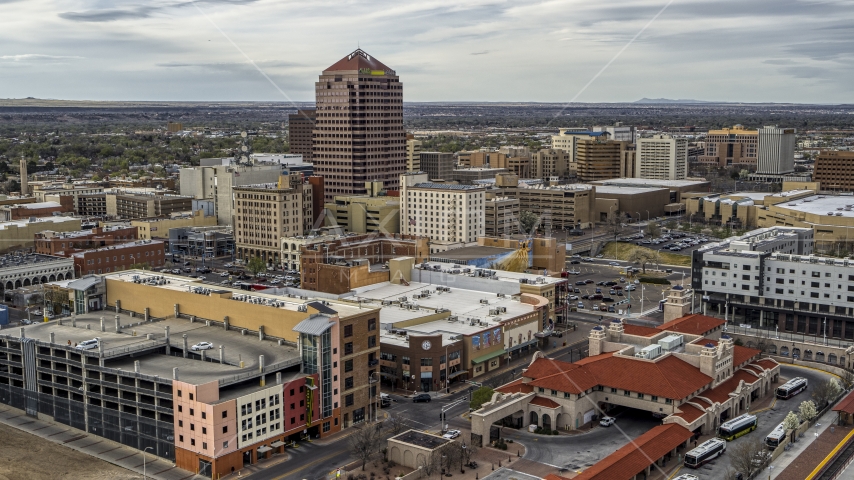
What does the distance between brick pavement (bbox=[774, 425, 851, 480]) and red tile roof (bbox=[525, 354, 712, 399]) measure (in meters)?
8.37

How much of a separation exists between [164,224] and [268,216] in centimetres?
2228

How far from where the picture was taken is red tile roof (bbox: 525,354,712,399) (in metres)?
64.4

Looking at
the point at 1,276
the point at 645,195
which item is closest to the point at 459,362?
the point at 1,276

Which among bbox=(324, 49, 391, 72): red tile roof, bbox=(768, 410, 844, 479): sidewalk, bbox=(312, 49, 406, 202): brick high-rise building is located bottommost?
bbox=(768, 410, 844, 479): sidewalk

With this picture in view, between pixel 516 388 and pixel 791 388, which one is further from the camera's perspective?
pixel 791 388

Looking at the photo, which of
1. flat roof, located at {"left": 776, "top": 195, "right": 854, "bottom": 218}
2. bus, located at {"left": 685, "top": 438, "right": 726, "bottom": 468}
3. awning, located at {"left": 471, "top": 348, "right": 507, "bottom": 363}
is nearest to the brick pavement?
bus, located at {"left": 685, "top": 438, "right": 726, "bottom": 468}

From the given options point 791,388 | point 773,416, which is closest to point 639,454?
point 773,416

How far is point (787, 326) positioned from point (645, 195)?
97530mm

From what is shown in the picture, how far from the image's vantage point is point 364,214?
14188 centimetres

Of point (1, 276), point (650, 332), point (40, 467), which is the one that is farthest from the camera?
point (1, 276)

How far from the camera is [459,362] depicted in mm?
75875

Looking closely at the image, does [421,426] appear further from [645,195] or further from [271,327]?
[645,195]

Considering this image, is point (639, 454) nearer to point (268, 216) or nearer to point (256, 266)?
point (256, 266)

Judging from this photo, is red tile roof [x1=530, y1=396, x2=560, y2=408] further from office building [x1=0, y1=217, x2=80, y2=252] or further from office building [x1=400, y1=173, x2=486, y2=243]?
office building [x1=0, y1=217, x2=80, y2=252]
